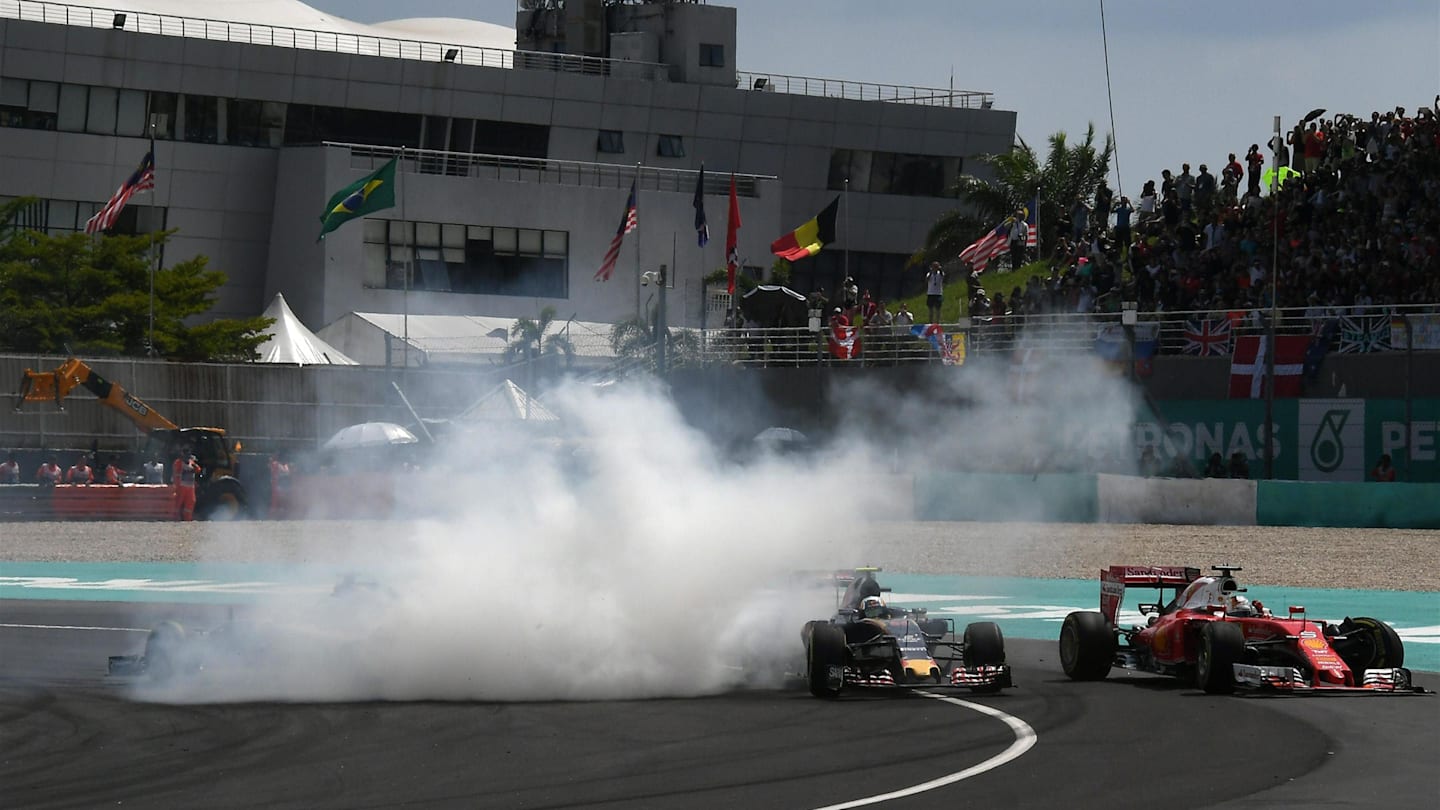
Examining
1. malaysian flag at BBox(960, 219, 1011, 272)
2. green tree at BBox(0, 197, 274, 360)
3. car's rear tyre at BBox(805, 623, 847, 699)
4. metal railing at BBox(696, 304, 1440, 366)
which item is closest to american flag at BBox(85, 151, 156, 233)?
green tree at BBox(0, 197, 274, 360)

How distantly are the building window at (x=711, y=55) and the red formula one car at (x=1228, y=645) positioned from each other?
206ft

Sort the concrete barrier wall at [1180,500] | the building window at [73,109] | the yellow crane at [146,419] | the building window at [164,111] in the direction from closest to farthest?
the concrete barrier wall at [1180,500], the yellow crane at [146,419], the building window at [73,109], the building window at [164,111]

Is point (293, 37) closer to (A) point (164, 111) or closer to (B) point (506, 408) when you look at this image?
(A) point (164, 111)

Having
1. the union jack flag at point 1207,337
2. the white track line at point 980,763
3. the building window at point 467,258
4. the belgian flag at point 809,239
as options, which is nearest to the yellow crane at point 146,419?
the belgian flag at point 809,239

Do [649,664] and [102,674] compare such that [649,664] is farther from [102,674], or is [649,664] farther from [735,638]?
[102,674]

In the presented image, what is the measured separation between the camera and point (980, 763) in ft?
39.7

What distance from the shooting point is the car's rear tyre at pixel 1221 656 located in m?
15.5

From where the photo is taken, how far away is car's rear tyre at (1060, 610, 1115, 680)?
16672 mm

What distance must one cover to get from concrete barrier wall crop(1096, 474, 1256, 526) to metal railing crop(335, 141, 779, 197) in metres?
37.6

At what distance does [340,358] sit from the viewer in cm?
5962

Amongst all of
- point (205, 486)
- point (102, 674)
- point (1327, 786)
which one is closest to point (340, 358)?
point (205, 486)

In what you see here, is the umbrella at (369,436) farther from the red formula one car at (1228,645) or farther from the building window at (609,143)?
the building window at (609,143)

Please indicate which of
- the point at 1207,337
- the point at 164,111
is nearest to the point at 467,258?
the point at 164,111

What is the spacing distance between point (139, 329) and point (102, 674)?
48078mm
